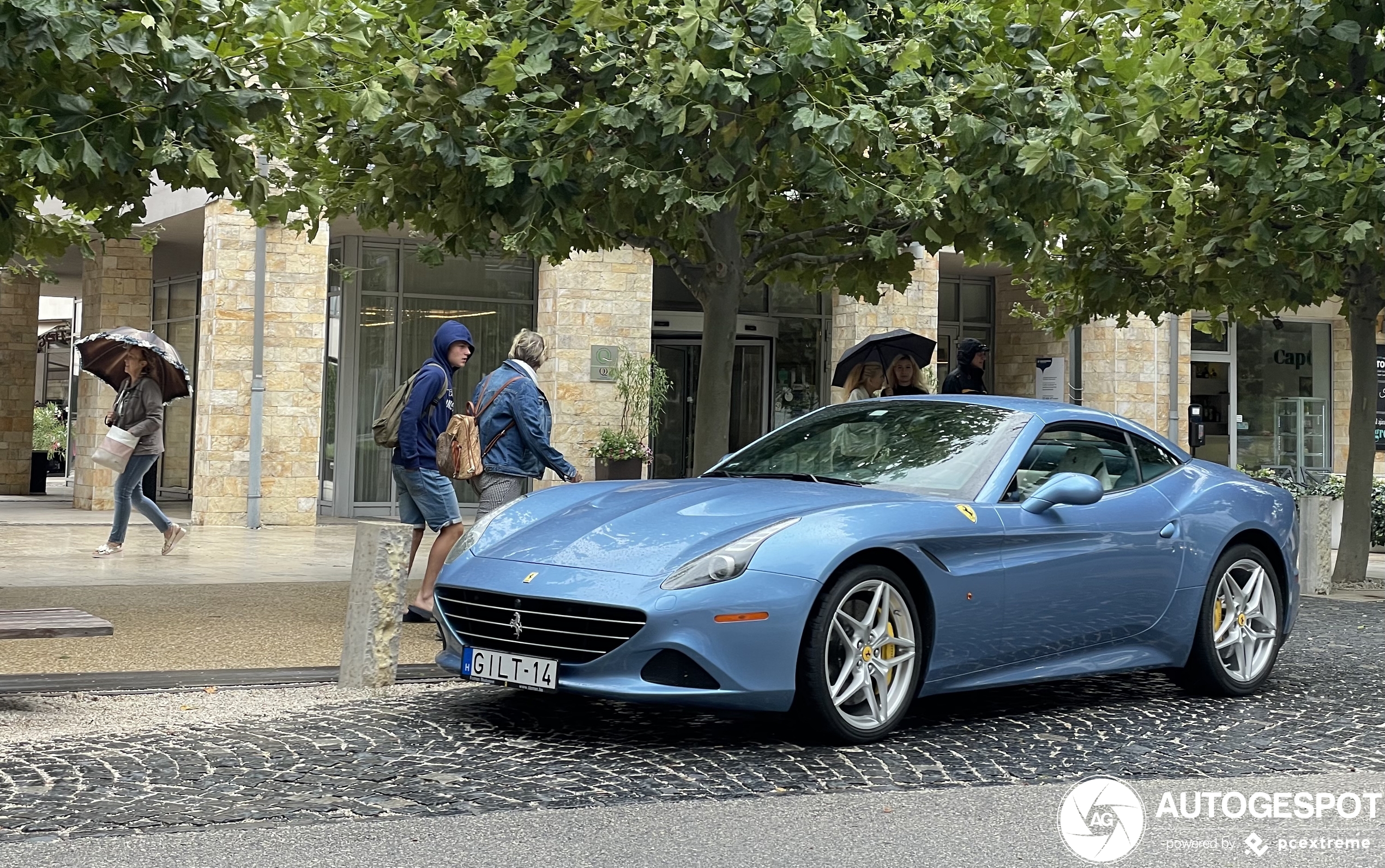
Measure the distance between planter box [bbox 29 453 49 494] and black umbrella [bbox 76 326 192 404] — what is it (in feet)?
49.9

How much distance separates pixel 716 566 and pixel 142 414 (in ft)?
30.9

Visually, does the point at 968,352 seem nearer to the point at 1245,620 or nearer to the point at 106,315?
the point at 1245,620

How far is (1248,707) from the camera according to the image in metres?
7.31

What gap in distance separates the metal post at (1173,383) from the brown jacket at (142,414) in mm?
15251

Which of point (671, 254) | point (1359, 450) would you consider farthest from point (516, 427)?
point (1359, 450)

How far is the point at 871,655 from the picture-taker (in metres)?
5.99

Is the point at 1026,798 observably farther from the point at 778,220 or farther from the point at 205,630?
the point at 778,220

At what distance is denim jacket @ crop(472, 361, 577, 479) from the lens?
30.7ft

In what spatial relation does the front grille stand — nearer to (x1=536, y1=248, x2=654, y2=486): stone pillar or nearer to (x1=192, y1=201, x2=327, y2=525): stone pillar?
(x1=192, y1=201, x2=327, y2=525): stone pillar

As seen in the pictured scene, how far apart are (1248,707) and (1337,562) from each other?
7.24 meters

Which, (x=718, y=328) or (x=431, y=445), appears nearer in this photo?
(x=431, y=445)

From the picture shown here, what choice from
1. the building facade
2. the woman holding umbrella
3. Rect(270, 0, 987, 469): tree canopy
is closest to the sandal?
the woman holding umbrella

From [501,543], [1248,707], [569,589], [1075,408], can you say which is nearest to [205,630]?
[501,543]

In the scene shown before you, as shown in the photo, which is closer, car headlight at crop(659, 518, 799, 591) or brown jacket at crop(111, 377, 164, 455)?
car headlight at crop(659, 518, 799, 591)
